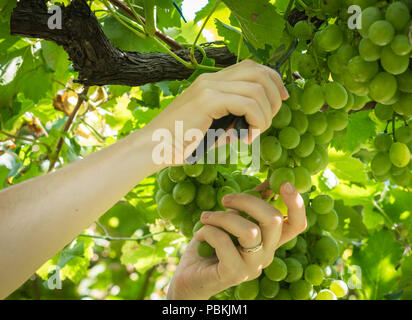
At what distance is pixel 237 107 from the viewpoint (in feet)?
2.34

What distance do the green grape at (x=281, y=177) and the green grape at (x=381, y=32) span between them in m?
0.29

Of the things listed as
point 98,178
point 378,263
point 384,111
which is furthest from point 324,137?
point 378,263

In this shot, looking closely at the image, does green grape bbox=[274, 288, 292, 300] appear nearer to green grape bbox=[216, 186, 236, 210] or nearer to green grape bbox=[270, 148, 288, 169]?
green grape bbox=[216, 186, 236, 210]

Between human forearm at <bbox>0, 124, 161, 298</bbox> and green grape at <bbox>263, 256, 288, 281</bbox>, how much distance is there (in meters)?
0.42

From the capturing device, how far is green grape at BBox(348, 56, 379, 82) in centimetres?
72

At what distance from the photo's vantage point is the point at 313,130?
0.87 metres

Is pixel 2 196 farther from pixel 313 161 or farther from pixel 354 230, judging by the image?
pixel 354 230

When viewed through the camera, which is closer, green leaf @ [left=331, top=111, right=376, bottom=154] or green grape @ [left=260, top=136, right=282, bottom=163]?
green grape @ [left=260, top=136, right=282, bottom=163]

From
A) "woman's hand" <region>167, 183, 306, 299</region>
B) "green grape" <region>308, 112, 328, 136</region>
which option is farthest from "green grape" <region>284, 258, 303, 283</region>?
"green grape" <region>308, 112, 328, 136</region>

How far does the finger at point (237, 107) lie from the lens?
0.71 metres

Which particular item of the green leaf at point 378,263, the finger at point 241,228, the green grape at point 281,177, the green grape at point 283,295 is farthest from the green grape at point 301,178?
the green leaf at point 378,263

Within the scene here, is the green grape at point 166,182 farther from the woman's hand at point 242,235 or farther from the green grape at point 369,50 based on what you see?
the green grape at point 369,50

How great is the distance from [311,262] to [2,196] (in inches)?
29.0

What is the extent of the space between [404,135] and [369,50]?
0.30 m
